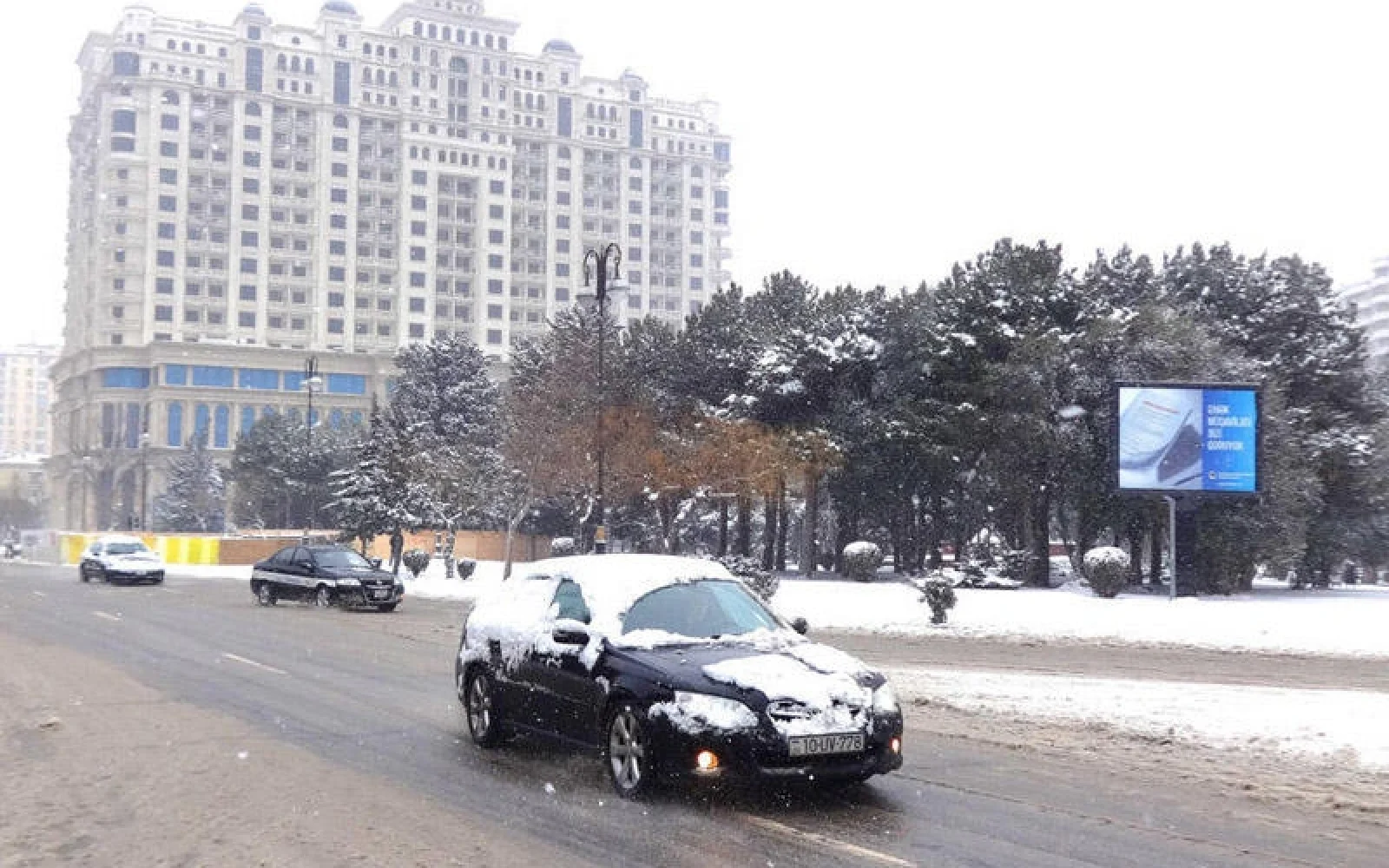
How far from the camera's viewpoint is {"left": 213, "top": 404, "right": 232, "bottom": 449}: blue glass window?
13488 centimetres

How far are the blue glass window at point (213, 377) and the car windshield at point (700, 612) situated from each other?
136 meters

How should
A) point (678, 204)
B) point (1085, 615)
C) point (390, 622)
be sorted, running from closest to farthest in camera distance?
1. point (390, 622)
2. point (1085, 615)
3. point (678, 204)

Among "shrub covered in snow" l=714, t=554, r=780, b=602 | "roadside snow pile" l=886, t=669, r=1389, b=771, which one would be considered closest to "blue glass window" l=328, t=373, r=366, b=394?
"shrub covered in snow" l=714, t=554, r=780, b=602

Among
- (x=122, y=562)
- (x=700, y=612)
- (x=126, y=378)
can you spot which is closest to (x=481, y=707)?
(x=700, y=612)

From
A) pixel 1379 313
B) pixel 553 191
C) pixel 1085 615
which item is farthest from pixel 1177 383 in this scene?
pixel 1379 313

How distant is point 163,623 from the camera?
24859 millimetres

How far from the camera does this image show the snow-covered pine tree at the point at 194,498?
349ft

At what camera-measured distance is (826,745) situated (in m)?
8.12

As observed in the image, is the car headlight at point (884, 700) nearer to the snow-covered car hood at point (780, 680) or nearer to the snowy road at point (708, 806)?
the snow-covered car hood at point (780, 680)

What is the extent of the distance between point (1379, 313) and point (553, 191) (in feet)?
367

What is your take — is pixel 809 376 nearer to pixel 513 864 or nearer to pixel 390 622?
pixel 390 622

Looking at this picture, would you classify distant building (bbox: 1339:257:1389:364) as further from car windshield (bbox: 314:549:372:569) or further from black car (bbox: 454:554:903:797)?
black car (bbox: 454:554:903:797)

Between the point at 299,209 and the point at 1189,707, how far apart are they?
149 meters

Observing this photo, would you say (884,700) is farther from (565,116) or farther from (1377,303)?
(1377,303)
